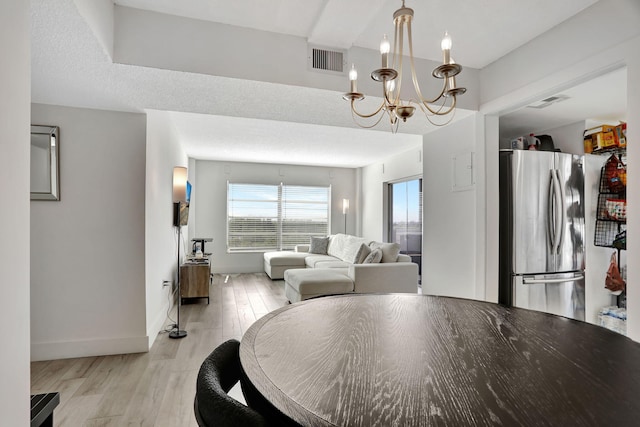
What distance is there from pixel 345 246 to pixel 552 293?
3.51 meters

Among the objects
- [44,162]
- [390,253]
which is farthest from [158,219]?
[390,253]

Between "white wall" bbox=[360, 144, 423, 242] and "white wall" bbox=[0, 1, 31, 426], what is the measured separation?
5121 mm

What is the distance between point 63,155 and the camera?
8.89 feet

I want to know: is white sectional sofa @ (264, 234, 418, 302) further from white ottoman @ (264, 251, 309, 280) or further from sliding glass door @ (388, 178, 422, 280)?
white ottoman @ (264, 251, 309, 280)

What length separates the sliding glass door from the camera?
19.3ft

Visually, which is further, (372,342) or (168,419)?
(168,419)

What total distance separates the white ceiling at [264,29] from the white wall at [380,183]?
2.65 metres

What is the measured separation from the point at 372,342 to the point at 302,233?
21.8 ft

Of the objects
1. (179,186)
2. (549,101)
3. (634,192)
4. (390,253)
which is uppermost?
(549,101)

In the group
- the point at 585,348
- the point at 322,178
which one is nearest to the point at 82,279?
the point at 585,348

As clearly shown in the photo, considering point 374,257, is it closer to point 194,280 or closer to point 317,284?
point 317,284

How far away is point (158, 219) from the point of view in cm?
→ 343

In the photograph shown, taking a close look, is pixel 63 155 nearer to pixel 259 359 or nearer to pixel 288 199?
pixel 259 359

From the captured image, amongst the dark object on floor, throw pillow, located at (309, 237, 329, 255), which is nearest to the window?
throw pillow, located at (309, 237, 329, 255)
